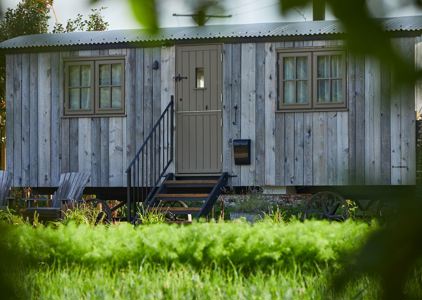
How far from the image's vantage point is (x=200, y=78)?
44.4 ft

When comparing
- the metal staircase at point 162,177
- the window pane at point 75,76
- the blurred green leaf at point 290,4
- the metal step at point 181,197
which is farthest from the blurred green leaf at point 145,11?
the window pane at point 75,76

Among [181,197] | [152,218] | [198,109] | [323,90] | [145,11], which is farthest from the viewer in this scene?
[198,109]

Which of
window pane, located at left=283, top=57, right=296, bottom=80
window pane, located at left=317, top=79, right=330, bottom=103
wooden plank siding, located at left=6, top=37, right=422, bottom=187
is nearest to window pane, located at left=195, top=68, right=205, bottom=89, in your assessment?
wooden plank siding, located at left=6, top=37, right=422, bottom=187

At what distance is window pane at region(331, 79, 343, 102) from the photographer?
12867 millimetres

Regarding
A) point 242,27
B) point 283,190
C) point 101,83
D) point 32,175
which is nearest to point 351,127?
point 283,190

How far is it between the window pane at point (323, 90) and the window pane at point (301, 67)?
0.27 metres

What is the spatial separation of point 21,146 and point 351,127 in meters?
5.04

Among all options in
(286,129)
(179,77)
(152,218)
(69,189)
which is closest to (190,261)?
(152,218)

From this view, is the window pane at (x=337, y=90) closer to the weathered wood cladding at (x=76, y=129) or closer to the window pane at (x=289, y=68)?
the window pane at (x=289, y=68)

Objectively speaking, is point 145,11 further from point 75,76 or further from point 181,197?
point 75,76

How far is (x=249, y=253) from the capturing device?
6.71m

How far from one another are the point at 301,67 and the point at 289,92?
41 cm

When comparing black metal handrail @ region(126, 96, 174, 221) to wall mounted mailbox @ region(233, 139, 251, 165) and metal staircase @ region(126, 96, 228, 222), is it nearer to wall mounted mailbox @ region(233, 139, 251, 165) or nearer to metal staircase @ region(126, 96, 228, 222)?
metal staircase @ region(126, 96, 228, 222)

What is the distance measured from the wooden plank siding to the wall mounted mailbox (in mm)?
92
